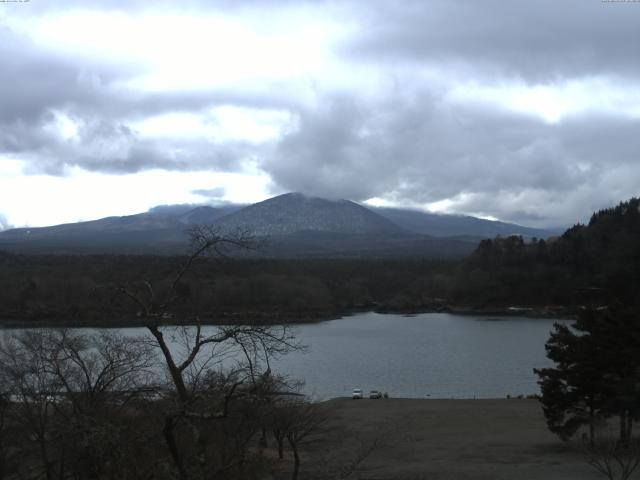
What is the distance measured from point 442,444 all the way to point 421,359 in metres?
23.0

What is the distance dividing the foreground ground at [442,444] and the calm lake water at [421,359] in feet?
11.9

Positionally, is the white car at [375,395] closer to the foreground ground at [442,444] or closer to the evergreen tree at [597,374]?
the foreground ground at [442,444]

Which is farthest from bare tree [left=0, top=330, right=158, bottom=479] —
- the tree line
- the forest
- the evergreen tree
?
the forest

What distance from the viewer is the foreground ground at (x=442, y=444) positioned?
18516mm

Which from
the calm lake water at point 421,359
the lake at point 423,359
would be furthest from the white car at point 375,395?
the calm lake water at point 421,359

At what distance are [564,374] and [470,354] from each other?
96.8 feet

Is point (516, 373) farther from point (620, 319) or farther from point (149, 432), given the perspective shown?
point (149, 432)

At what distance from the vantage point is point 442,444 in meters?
24.2

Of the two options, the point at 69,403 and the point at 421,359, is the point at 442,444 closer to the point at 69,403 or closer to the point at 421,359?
the point at 69,403

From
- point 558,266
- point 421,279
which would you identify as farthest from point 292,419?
point 421,279

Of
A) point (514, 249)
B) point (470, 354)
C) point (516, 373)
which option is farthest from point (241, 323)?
point (514, 249)

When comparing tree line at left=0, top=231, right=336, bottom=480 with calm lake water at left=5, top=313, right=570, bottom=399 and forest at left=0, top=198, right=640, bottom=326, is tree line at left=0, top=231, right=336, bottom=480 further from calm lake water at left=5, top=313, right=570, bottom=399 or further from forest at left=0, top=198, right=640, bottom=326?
forest at left=0, top=198, right=640, bottom=326

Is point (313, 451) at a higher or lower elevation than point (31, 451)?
lower

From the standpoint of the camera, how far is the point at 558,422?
20203mm
